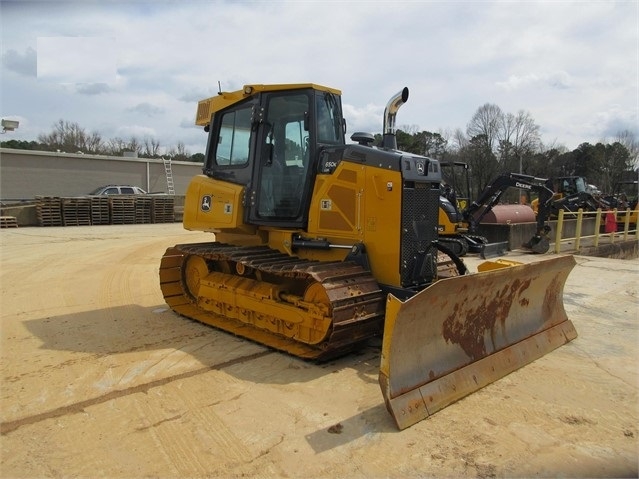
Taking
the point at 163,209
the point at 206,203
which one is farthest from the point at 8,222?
the point at 206,203

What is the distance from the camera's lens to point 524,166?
46.8 metres

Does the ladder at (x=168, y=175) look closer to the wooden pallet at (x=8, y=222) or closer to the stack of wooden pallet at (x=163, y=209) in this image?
the stack of wooden pallet at (x=163, y=209)

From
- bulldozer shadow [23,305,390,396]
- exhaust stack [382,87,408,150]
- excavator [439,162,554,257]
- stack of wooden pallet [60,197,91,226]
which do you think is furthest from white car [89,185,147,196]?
exhaust stack [382,87,408,150]

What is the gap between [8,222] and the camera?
19.7 m

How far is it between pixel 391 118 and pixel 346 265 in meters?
1.84

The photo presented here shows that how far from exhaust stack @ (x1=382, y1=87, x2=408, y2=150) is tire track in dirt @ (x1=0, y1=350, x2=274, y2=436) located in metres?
2.82

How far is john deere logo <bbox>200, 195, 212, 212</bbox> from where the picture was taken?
650cm

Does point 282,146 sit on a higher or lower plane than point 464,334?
higher

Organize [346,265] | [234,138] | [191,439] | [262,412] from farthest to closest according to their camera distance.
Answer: [234,138]
[346,265]
[262,412]
[191,439]

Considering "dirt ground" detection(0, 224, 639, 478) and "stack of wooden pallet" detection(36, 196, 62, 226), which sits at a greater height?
"stack of wooden pallet" detection(36, 196, 62, 226)

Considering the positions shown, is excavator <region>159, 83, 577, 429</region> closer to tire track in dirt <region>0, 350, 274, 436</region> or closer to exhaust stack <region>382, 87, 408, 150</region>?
exhaust stack <region>382, 87, 408, 150</region>

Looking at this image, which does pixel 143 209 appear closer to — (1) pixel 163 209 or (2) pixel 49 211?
(1) pixel 163 209

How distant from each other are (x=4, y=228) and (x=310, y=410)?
20025mm

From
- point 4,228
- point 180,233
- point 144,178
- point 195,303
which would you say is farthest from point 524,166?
point 195,303
